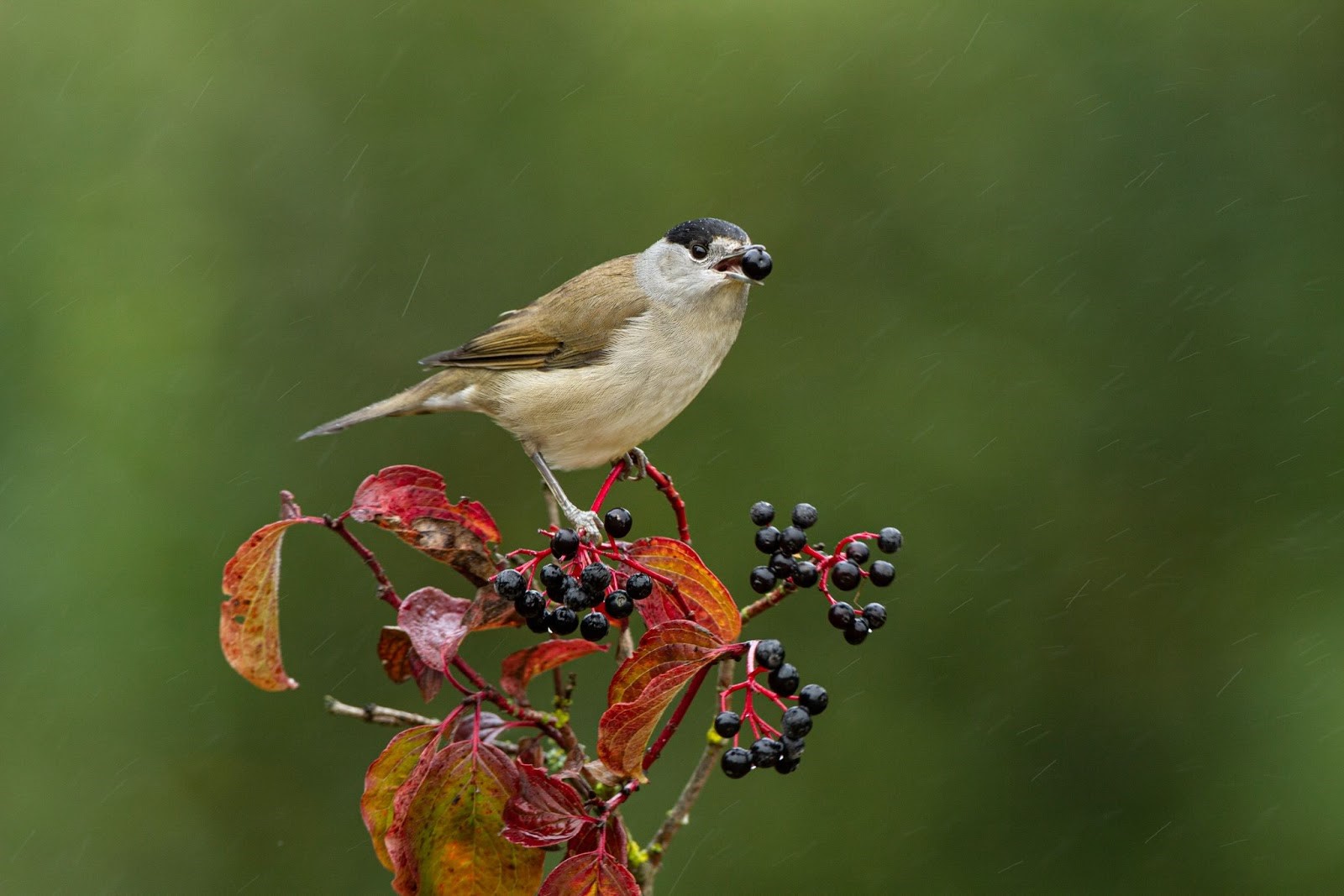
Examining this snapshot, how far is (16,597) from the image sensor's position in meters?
5.94

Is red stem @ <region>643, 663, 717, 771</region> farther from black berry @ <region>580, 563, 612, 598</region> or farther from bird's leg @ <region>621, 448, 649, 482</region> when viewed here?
bird's leg @ <region>621, 448, 649, 482</region>

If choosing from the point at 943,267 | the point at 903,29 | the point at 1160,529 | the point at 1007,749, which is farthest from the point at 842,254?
the point at 1007,749

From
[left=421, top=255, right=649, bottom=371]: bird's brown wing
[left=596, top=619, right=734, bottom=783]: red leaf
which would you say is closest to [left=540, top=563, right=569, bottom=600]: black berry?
[left=596, top=619, right=734, bottom=783]: red leaf

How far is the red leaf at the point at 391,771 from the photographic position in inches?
91.5

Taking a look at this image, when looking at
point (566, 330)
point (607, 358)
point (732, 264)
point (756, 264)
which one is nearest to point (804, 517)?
point (756, 264)

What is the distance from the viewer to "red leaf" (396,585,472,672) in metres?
2.21

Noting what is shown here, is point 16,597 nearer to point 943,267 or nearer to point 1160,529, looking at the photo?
point 943,267

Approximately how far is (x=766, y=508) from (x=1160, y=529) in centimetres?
413

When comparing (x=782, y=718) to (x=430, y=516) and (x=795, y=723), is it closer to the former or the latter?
(x=795, y=723)

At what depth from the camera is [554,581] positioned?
2.36 m

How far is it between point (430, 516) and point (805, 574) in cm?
67

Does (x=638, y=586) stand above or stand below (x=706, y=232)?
below

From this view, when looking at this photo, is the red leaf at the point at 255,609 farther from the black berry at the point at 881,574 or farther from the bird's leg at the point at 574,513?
the black berry at the point at 881,574

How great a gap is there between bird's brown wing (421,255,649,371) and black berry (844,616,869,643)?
5.89 feet
